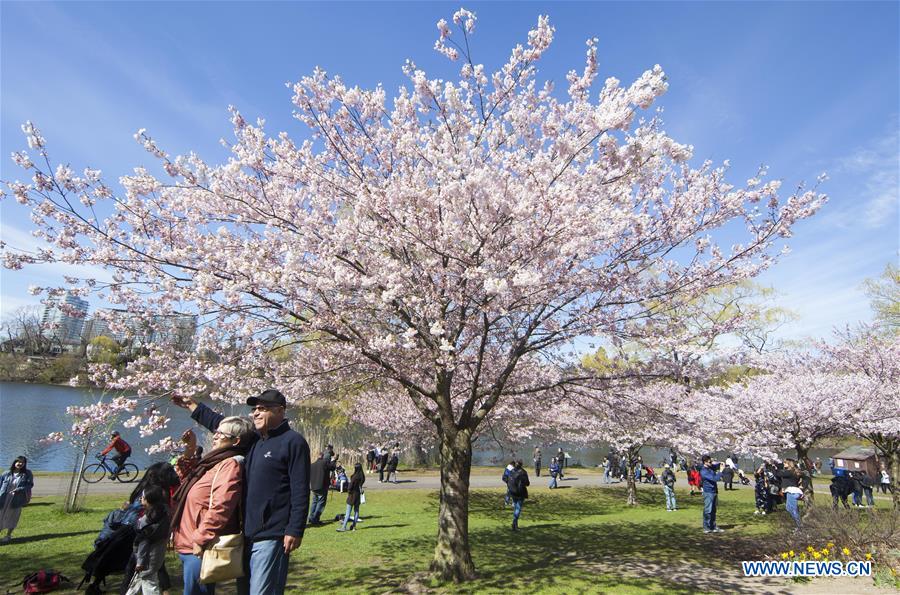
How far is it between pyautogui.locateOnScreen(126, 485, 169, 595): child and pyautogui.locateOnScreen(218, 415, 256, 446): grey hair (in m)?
1.67

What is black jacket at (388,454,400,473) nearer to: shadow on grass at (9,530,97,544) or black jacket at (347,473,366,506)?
black jacket at (347,473,366,506)

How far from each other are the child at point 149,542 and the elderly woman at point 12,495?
6194 mm

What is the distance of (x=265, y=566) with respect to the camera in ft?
11.7

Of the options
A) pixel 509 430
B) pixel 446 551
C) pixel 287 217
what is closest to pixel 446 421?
pixel 446 551

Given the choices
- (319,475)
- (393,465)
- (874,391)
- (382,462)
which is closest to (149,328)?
(319,475)

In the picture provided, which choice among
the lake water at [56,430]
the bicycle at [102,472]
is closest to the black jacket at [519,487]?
the lake water at [56,430]

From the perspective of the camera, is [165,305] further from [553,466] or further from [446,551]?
[553,466]

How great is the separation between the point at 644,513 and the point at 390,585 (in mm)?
12554

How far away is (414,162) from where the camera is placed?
8.05 m

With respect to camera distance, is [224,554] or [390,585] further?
[390,585]

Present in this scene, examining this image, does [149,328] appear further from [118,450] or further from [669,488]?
[669,488]

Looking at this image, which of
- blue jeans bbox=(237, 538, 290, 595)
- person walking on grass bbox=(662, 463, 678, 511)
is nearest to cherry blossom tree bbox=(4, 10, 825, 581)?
blue jeans bbox=(237, 538, 290, 595)

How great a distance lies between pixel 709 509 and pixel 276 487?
12.7 meters

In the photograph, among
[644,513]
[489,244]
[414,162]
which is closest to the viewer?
[489,244]
